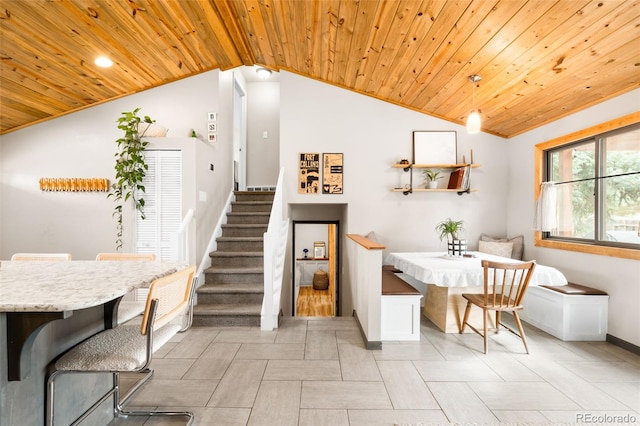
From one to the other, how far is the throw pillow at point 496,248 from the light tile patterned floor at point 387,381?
1.37m

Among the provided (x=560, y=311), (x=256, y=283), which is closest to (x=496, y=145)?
(x=560, y=311)

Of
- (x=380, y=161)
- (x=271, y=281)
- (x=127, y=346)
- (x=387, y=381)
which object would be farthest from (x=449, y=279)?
(x=127, y=346)

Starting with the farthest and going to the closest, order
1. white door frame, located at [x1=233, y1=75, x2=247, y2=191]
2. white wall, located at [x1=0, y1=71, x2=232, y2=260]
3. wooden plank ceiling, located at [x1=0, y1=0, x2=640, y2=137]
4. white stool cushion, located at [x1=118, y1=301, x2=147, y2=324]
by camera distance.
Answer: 1. white door frame, located at [x1=233, y1=75, x2=247, y2=191]
2. white wall, located at [x1=0, y1=71, x2=232, y2=260]
3. wooden plank ceiling, located at [x1=0, y1=0, x2=640, y2=137]
4. white stool cushion, located at [x1=118, y1=301, x2=147, y2=324]

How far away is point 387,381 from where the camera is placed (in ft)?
7.61

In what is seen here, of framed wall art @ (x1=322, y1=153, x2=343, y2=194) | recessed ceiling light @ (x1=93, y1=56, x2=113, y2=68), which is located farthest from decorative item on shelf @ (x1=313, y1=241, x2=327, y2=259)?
recessed ceiling light @ (x1=93, y1=56, x2=113, y2=68)

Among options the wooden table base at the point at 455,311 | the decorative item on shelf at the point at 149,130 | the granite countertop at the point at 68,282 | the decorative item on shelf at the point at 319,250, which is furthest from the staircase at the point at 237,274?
the decorative item on shelf at the point at 319,250

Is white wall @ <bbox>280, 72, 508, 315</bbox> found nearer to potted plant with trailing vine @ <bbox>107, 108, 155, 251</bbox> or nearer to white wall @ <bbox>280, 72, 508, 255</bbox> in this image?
white wall @ <bbox>280, 72, 508, 255</bbox>

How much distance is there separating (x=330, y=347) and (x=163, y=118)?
3.79 metres

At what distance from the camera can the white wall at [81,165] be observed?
4.00m

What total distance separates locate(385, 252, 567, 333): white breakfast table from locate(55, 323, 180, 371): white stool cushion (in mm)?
2466

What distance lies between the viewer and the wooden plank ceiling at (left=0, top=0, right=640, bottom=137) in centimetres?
241

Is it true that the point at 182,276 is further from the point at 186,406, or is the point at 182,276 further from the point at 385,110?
the point at 385,110

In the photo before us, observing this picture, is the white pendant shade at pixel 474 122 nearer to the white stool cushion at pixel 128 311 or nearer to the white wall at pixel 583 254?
the white wall at pixel 583 254

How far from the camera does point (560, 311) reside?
3.13 m
